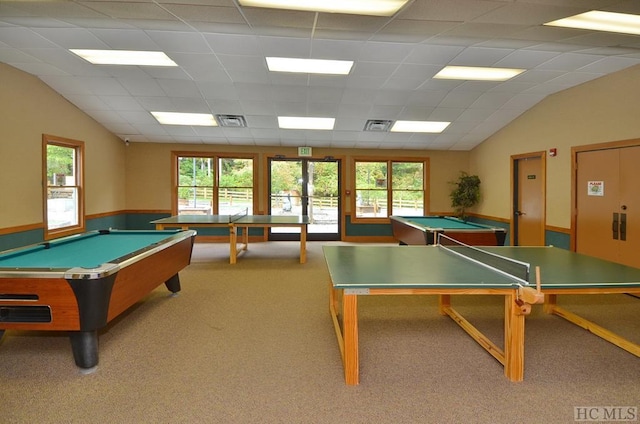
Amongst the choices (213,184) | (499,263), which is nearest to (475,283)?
(499,263)

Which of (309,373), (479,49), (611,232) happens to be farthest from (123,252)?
(611,232)

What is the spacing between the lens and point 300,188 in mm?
8367

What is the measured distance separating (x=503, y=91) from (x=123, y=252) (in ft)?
18.9

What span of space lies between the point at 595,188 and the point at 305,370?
4903 mm

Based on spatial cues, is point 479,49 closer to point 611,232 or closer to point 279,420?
point 611,232

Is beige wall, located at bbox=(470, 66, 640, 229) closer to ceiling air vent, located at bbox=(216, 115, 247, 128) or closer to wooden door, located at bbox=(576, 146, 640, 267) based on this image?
wooden door, located at bbox=(576, 146, 640, 267)

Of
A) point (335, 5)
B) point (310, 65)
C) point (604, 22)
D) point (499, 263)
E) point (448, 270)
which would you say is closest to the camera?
point (448, 270)

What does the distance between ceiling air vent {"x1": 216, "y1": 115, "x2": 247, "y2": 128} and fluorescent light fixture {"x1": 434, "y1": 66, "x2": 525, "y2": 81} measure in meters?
3.64

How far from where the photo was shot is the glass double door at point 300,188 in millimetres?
8328

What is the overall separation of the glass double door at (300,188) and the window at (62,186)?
3800mm

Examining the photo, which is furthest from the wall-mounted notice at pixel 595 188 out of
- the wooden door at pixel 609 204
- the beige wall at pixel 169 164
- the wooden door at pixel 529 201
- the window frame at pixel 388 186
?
the window frame at pixel 388 186

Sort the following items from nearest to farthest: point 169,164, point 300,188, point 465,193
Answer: point 465,193 < point 169,164 < point 300,188

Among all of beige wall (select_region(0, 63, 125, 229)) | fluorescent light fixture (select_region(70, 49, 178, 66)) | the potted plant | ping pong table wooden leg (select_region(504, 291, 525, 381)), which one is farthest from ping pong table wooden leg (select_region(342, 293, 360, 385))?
the potted plant

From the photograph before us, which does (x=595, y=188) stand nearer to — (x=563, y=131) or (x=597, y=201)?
(x=597, y=201)
